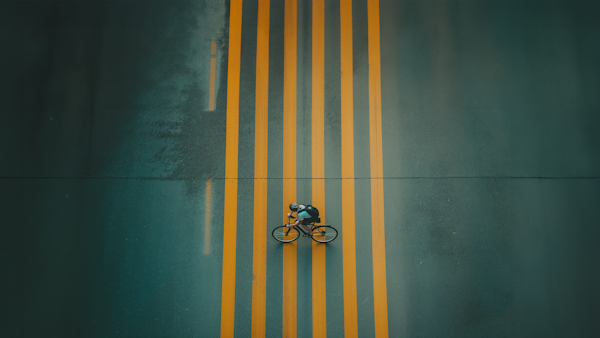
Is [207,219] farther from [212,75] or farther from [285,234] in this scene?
[212,75]

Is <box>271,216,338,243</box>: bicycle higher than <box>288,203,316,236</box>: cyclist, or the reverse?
<box>288,203,316,236</box>: cyclist

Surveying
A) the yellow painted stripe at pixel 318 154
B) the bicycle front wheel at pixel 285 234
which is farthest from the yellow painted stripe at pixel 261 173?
the yellow painted stripe at pixel 318 154

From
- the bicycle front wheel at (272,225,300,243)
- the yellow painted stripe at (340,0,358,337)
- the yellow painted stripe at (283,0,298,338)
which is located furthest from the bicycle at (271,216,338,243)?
the yellow painted stripe at (340,0,358,337)

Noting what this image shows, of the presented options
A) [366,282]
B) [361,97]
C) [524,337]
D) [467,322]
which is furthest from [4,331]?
[524,337]

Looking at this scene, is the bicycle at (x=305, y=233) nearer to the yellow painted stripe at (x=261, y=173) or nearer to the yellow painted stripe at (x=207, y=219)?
the yellow painted stripe at (x=261, y=173)

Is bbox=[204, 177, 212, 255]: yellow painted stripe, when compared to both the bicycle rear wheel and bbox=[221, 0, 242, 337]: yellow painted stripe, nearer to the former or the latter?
bbox=[221, 0, 242, 337]: yellow painted stripe

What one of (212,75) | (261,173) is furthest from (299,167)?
(212,75)

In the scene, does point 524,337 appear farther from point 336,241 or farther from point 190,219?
point 190,219
